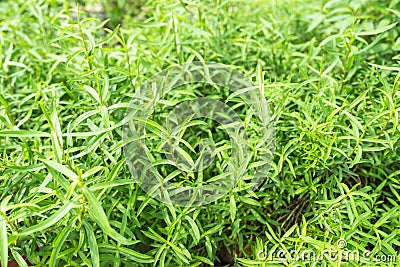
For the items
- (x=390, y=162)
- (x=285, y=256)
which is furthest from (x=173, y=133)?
(x=390, y=162)

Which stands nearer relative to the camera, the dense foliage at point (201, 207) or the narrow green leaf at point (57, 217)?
the narrow green leaf at point (57, 217)

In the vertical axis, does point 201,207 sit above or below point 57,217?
below

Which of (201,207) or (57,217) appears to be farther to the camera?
(201,207)

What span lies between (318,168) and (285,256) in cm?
23

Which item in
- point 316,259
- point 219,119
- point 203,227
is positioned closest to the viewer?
point 316,259

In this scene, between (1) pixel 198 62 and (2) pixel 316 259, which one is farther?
(1) pixel 198 62

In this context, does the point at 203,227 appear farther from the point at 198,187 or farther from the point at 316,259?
the point at 316,259

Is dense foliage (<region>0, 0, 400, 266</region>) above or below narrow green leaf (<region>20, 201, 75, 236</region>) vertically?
below

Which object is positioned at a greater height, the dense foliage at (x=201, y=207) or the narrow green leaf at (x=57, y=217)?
the narrow green leaf at (x=57, y=217)

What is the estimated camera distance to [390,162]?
117 centimetres

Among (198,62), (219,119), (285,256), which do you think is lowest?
(285,256)

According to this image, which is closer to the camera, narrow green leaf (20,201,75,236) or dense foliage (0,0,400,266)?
narrow green leaf (20,201,75,236)

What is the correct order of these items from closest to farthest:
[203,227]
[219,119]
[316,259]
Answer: [316,259]
[203,227]
[219,119]

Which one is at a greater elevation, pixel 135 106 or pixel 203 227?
pixel 135 106
